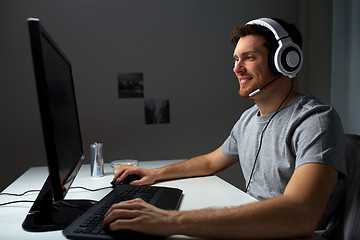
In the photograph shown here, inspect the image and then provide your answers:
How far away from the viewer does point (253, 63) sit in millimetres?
1184

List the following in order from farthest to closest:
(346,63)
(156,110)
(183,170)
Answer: (156,110)
(346,63)
(183,170)

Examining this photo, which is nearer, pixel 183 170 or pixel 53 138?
pixel 53 138

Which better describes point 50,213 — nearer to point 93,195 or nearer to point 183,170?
point 93,195

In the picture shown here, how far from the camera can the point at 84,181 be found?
4.37 ft

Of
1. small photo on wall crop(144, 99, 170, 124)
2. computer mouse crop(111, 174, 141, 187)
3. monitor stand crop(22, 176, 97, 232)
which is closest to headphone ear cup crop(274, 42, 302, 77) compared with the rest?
computer mouse crop(111, 174, 141, 187)

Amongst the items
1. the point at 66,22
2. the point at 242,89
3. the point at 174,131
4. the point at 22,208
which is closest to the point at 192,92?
the point at 174,131

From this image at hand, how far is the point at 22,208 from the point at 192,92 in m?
1.70

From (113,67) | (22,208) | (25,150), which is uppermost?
(113,67)

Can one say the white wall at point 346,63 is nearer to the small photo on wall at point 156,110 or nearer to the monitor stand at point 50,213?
the small photo on wall at point 156,110

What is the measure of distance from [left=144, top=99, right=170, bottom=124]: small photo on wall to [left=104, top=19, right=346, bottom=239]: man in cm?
106

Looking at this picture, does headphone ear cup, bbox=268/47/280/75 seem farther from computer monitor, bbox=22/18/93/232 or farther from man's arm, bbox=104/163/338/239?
computer monitor, bbox=22/18/93/232

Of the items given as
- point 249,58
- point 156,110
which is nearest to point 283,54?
point 249,58

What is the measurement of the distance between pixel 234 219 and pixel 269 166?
19.2 inches

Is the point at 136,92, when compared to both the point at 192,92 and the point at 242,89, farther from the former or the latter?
the point at 242,89
